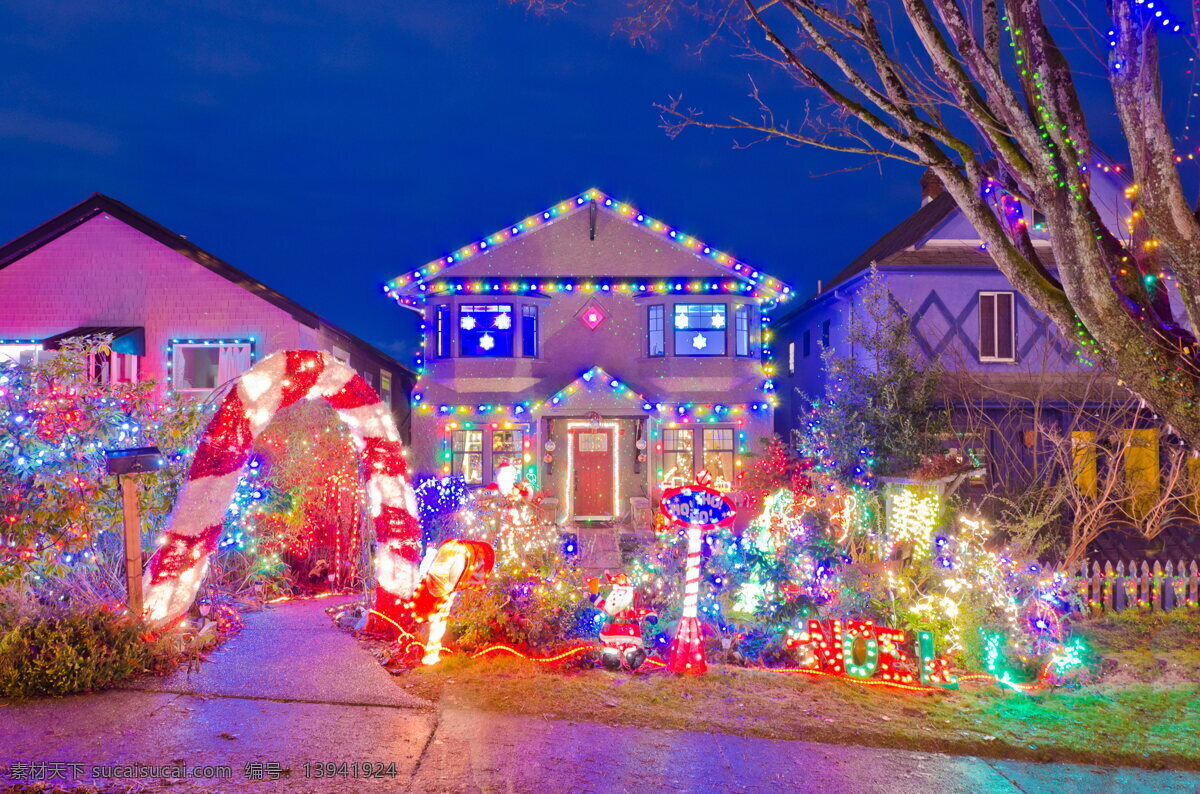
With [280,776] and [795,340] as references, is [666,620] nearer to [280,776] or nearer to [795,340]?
[280,776]

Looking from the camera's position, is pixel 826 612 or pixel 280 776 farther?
pixel 826 612

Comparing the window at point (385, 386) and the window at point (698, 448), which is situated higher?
the window at point (385, 386)

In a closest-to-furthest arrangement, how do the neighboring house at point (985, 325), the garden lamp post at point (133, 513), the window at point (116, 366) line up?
the garden lamp post at point (133, 513) → the window at point (116, 366) → the neighboring house at point (985, 325)

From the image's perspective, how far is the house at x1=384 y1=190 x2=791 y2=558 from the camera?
17.5 meters

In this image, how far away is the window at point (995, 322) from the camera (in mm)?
17203

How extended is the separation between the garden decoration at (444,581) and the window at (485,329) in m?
10.2

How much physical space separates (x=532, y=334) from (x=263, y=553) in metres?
9.00

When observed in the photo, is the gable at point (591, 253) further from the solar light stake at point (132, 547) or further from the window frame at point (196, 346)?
the solar light stake at point (132, 547)

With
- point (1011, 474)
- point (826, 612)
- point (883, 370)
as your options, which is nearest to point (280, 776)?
point (826, 612)

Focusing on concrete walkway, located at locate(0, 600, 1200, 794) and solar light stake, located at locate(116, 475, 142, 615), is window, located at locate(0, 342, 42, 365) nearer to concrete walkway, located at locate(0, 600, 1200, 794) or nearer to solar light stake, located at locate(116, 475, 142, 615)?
solar light stake, located at locate(116, 475, 142, 615)

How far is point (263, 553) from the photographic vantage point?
10.1m

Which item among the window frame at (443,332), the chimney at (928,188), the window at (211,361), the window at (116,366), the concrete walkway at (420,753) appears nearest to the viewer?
the concrete walkway at (420,753)

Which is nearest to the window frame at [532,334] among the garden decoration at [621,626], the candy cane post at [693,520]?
the garden decoration at [621,626]

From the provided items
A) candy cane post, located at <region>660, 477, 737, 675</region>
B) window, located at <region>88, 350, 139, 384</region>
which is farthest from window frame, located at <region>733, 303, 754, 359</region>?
window, located at <region>88, 350, 139, 384</region>
